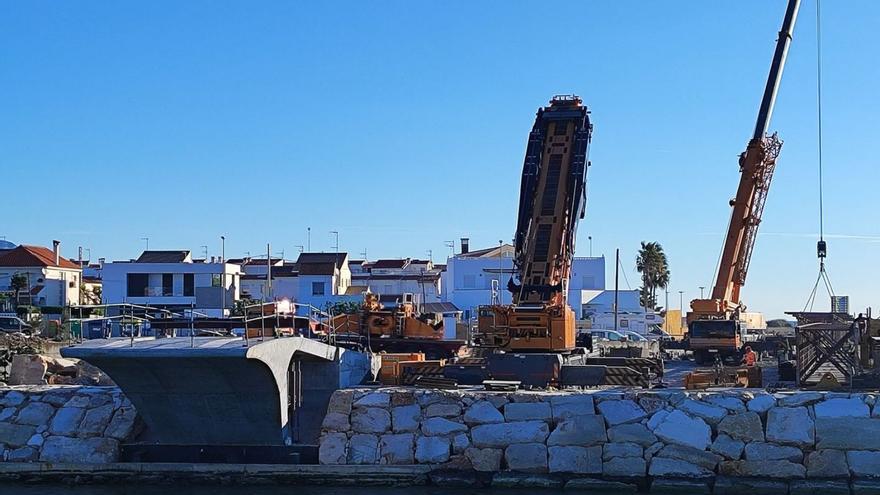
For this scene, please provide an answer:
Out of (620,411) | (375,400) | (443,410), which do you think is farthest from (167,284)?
(620,411)

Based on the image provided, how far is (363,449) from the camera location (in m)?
27.8

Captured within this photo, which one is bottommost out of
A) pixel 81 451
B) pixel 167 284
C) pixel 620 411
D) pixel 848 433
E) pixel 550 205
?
pixel 81 451

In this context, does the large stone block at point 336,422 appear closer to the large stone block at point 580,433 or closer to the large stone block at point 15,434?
the large stone block at point 580,433

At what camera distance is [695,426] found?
2697 cm

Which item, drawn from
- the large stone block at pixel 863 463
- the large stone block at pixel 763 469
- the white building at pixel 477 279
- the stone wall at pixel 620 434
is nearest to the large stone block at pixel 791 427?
the stone wall at pixel 620 434

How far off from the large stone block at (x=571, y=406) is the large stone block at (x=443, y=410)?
94.0 inches

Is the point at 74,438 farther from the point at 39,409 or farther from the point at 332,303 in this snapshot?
the point at 332,303

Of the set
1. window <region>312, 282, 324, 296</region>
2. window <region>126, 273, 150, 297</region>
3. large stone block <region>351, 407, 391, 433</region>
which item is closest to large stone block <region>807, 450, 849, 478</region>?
large stone block <region>351, 407, 391, 433</region>

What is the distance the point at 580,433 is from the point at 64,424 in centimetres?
1348

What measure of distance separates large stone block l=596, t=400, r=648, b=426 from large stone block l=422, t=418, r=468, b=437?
11.3 feet

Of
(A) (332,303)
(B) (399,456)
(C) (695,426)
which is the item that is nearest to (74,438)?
(B) (399,456)

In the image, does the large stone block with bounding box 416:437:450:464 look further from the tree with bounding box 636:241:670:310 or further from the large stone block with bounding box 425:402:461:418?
the tree with bounding box 636:241:670:310

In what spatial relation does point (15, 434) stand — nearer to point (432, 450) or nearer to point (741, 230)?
point (432, 450)

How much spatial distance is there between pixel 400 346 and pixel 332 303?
37076mm
